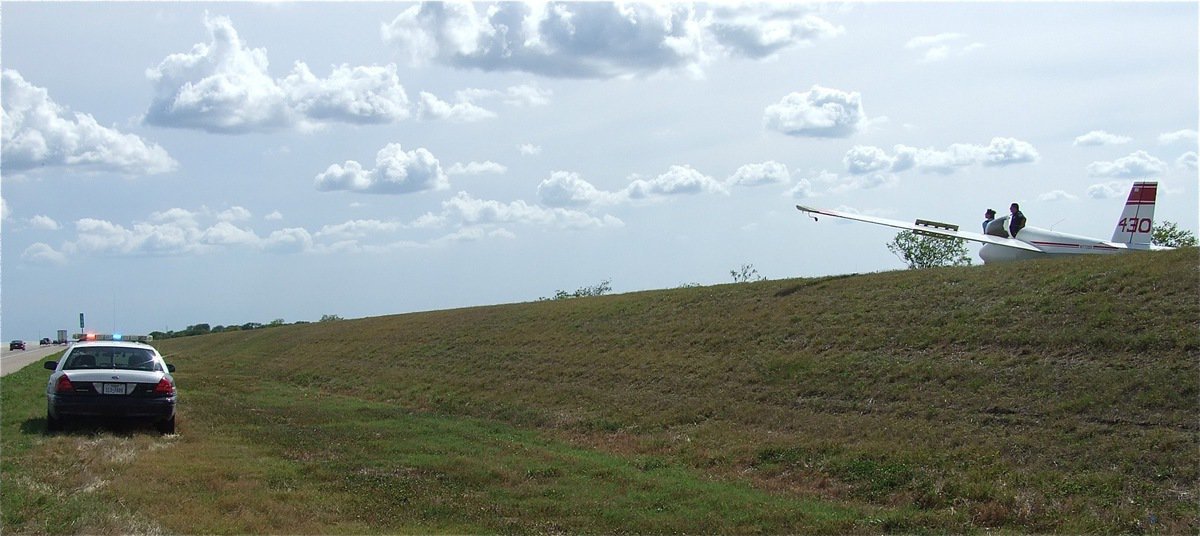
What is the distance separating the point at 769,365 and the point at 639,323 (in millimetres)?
9861

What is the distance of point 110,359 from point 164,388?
4.32ft

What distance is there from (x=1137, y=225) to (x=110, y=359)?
24953mm

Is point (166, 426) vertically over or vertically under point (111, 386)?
under

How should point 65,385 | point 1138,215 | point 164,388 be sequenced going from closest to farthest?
point 65,385 → point 164,388 → point 1138,215

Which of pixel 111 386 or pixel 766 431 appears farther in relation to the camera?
pixel 766 431

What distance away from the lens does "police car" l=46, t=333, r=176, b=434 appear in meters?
14.8

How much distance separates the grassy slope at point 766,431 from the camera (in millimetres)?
10836

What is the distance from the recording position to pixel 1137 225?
84.8ft

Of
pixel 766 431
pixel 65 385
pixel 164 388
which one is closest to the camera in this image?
pixel 65 385

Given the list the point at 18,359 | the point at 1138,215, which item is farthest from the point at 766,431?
the point at 18,359

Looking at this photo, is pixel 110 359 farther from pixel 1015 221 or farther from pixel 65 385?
pixel 1015 221

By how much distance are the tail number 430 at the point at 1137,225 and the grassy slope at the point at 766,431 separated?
10.4 feet

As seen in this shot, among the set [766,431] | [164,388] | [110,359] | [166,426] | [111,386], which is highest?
[110,359]

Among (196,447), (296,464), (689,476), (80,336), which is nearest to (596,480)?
(689,476)
